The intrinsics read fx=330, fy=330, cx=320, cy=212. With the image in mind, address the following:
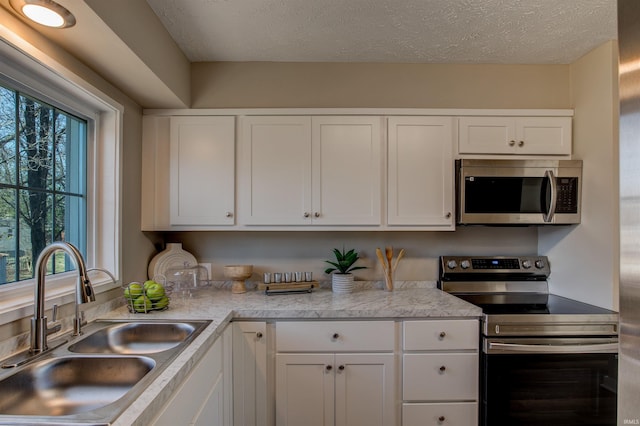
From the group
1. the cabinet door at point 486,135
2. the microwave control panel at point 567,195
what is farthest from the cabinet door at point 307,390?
the microwave control panel at point 567,195

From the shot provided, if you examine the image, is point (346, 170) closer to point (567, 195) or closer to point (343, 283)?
point (343, 283)

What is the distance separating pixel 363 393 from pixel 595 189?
70.3 inches

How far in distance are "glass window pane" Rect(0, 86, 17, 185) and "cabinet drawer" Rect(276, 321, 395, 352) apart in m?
1.32

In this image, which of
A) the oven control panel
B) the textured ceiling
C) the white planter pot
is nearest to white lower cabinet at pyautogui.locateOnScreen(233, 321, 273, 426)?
the white planter pot

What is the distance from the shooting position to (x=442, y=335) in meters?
1.76

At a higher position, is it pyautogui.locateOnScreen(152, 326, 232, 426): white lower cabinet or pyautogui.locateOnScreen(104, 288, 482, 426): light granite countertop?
pyautogui.locateOnScreen(104, 288, 482, 426): light granite countertop

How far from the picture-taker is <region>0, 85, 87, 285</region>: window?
126cm

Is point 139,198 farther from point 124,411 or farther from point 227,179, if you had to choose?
point 124,411

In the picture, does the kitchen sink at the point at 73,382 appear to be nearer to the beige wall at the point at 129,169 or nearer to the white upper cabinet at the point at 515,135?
the beige wall at the point at 129,169

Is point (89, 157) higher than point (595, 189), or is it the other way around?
point (89, 157)

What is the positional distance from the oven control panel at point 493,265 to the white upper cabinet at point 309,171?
67 centimetres

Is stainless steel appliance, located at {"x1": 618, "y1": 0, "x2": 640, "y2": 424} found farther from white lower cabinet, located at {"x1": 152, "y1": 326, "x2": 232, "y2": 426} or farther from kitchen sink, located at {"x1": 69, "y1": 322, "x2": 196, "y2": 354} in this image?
kitchen sink, located at {"x1": 69, "y1": 322, "x2": 196, "y2": 354}

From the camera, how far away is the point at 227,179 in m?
2.08

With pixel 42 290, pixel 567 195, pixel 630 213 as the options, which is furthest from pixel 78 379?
pixel 567 195
